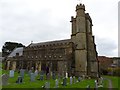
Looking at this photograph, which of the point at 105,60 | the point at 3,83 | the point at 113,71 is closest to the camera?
the point at 3,83

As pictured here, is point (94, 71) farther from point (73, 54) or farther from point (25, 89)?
point (25, 89)

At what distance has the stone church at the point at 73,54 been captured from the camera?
135 ft

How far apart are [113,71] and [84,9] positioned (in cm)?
2668

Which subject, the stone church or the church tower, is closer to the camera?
the stone church

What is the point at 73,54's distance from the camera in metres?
42.6

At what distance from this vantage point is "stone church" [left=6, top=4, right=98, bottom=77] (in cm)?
4110

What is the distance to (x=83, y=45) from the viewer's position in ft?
140

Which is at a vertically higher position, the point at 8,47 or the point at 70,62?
the point at 8,47

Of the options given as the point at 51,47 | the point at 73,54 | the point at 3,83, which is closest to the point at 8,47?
the point at 51,47

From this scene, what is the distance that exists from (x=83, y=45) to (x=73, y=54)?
129 inches

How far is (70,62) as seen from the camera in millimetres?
40906

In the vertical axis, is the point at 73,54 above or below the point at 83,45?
below

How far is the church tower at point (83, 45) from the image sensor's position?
41.5 m

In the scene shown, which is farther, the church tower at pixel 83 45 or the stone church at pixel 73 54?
the church tower at pixel 83 45
